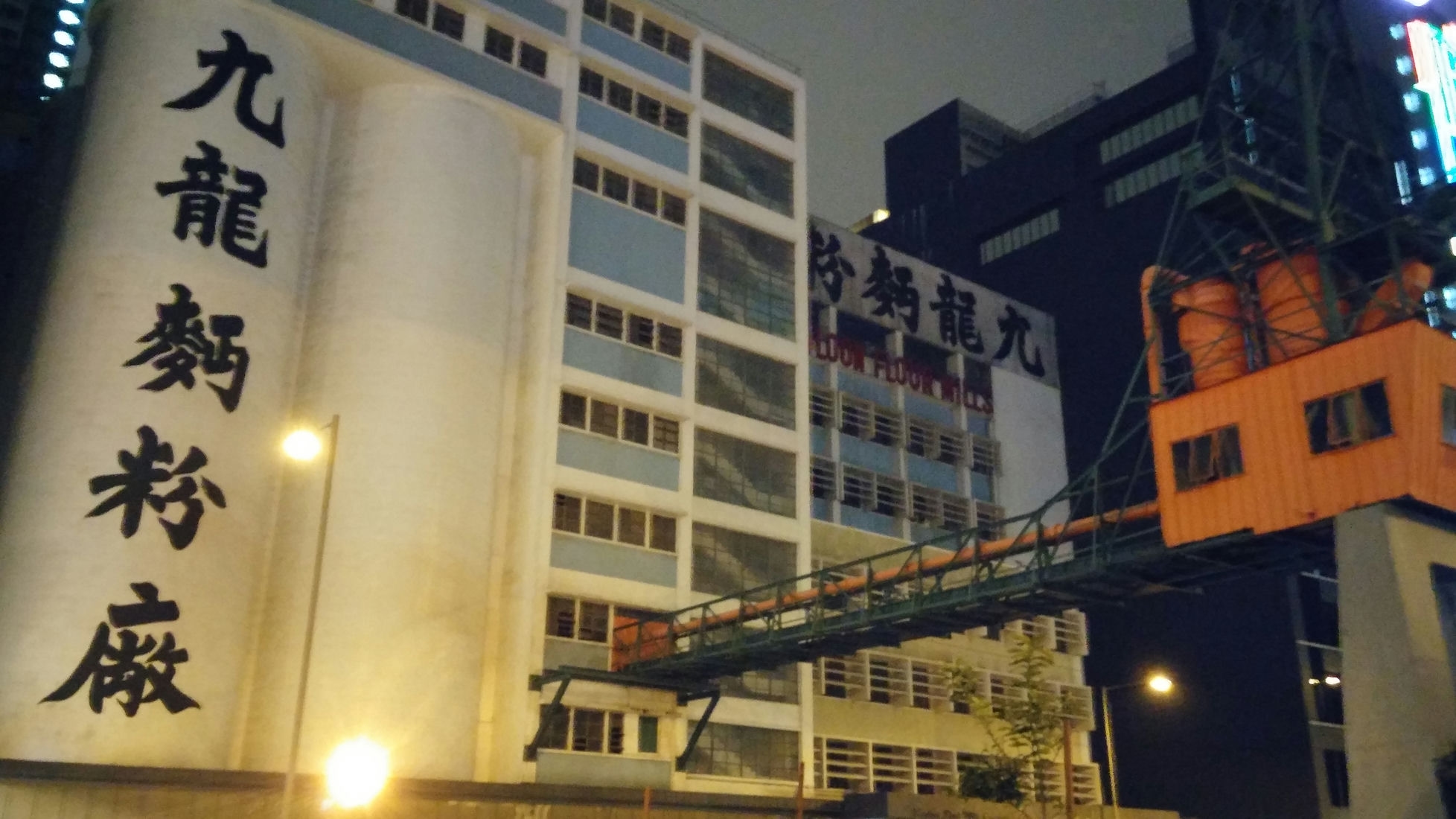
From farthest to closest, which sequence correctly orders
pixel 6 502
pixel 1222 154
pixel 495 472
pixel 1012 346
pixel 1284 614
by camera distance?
pixel 1012 346
pixel 1284 614
pixel 495 472
pixel 6 502
pixel 1222 154

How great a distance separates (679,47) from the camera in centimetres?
5212

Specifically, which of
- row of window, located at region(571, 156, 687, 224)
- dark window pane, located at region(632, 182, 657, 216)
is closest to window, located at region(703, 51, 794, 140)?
row of window, located at region(571, 156, 687, 224)

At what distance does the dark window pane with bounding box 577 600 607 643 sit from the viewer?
41406mm

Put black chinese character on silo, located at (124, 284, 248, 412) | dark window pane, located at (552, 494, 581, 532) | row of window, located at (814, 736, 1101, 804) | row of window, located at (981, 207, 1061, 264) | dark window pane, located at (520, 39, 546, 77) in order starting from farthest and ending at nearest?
1. row of window, located at (981, 207, 1061, 264)
2. row of window, located at (814, 736, 1101, 804)
3. dark window pane, located at (520, 39, 546, 77)
4. dark window pane, located at (552, 494, 581, 532)
5. black chinese character on silo, located at (124, 284, 248, 412)

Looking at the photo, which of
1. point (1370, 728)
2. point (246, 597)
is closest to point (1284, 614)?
point (1370, 728)

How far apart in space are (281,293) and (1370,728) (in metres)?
31.9

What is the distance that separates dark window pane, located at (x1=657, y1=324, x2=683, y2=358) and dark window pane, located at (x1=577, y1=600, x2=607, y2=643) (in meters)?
10.1

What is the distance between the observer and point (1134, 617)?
65.7 meters

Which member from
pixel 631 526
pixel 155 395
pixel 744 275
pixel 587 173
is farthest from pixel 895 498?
pixel 155 395

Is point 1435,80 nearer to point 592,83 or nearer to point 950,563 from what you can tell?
point 592,83

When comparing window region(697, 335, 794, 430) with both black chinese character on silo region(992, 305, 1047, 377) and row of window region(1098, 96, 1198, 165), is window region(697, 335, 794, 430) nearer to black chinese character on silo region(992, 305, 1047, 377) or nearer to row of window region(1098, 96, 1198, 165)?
black chinese character on silo region(992, 305, 1047, 377)

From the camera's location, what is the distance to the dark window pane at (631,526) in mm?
43406

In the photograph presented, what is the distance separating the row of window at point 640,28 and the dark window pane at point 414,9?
6.64m

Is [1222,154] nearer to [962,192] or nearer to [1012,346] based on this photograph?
[1012,346]
